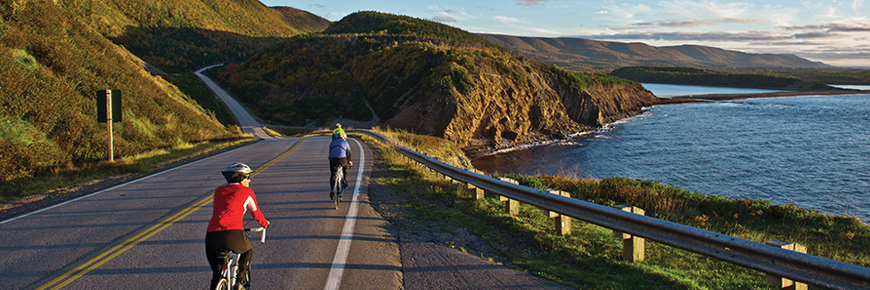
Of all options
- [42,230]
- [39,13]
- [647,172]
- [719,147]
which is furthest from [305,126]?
[42,230]

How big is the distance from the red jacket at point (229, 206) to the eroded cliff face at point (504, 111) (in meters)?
39.0

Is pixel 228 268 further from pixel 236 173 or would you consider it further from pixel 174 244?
pixel 174 244

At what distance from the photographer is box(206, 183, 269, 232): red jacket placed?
12.3 feet

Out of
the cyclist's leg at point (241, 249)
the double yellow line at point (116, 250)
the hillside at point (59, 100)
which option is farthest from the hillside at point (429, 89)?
the cyclist's leg at point (241, 249)

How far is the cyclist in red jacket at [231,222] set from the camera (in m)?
3.70

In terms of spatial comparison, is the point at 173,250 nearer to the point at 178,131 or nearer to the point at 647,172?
the point at 178,131

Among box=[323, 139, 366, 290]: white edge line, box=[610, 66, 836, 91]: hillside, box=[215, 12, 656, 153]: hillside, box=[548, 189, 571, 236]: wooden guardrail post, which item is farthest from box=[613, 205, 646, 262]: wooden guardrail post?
box=[610, 66, 836, 91]: hillside

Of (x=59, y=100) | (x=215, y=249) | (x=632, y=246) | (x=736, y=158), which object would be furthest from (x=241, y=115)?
(x=632, y=246)

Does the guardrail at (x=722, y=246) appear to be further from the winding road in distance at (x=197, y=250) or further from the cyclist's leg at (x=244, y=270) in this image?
the cyclist's leg at (x=244, y=270)

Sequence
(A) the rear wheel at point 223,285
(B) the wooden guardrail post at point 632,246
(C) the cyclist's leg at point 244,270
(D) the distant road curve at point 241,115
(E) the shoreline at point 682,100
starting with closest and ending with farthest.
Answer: (A) the rear wheel at point 223,285
(C) the cyclist's leg at point 244,270
(B) the wooden guardrail post at point 632,246
(E) the shoreline at point 682,100
(D) the distant road curve at point 241,115

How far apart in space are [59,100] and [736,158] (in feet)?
146

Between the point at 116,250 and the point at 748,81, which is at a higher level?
the point at 748,81

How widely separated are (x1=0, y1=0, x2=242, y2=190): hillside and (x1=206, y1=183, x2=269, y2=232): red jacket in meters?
9.90

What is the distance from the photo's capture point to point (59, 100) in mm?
14258
